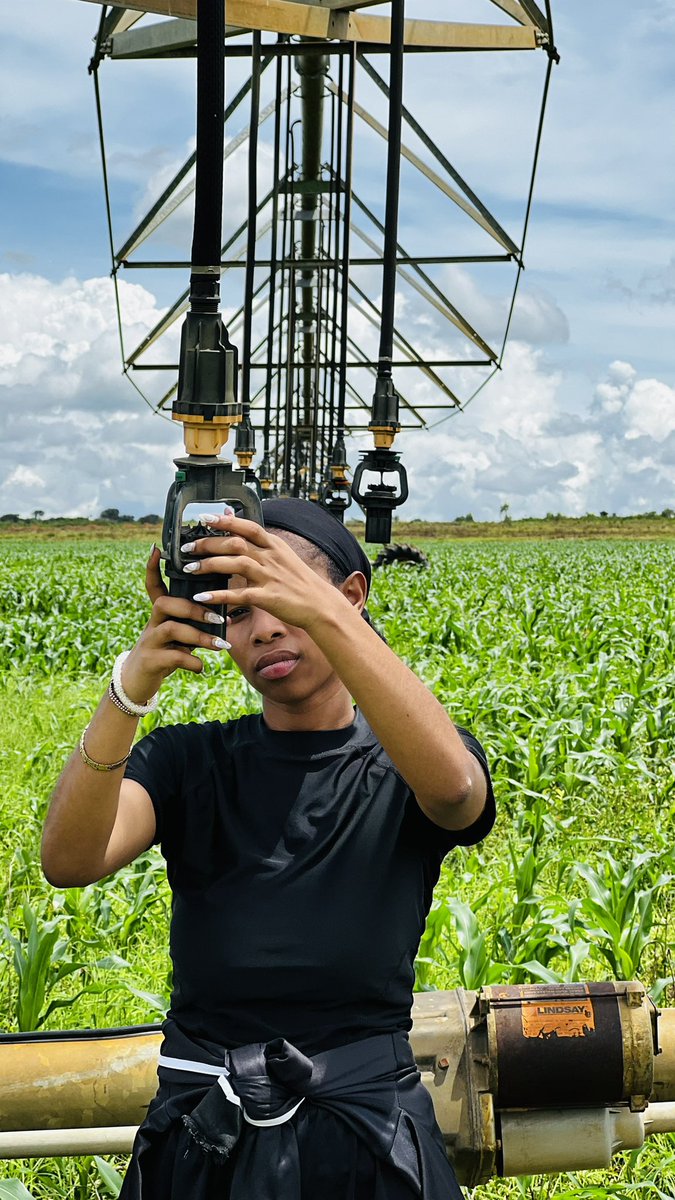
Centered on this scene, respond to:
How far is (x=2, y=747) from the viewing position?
743 cm

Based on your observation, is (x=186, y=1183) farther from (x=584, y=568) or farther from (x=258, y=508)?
(x=584, y=568)

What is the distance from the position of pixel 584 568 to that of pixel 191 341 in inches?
999

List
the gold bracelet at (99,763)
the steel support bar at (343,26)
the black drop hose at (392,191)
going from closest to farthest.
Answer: the gold bracelet at (99,763)
the black drop hose at (392,191)
the steel support bar at (343,26)

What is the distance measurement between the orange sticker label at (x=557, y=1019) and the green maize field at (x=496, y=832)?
0.82m

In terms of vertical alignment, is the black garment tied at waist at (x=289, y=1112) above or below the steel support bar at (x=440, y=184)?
below

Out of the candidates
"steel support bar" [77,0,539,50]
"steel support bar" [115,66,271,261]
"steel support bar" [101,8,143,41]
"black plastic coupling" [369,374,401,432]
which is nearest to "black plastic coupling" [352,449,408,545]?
"black plastic coupling" [369,374,401,432]

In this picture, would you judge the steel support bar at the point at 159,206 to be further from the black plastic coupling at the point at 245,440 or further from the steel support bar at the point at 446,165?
the black plastic coupling at the point at 245,440

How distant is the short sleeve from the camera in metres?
1.81

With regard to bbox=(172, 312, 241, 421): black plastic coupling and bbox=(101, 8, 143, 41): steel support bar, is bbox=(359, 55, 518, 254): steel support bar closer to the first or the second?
bbox=(101, 8, 143, 41): steel support bar

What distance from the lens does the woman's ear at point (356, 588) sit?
1874 mm

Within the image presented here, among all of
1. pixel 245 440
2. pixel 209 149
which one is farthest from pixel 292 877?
pixel 245 440

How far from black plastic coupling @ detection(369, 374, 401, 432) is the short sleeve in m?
1.60

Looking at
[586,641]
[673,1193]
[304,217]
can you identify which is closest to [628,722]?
[586,641]

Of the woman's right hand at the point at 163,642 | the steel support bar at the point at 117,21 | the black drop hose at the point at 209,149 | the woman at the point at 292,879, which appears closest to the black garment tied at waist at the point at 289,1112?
the woman at the point at 292,879
